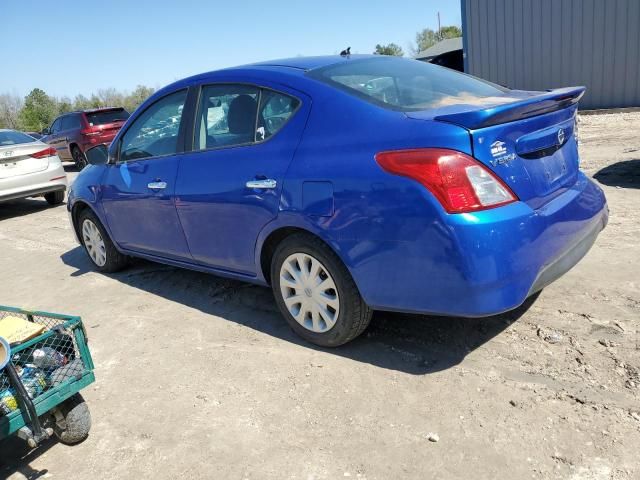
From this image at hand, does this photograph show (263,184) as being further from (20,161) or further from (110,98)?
(110,98)

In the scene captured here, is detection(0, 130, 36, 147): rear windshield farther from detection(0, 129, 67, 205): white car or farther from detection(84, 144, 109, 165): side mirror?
detection(84, 144, 109, 165): side mirror

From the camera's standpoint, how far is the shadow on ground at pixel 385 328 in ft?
10.7

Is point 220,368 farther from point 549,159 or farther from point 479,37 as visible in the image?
point 479,37

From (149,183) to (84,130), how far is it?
12.5 m

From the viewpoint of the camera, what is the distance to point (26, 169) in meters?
9.65

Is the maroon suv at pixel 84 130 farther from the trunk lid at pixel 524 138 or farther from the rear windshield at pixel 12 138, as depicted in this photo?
the trunk lid at pixel 524 138

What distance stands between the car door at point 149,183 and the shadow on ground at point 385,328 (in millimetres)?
448

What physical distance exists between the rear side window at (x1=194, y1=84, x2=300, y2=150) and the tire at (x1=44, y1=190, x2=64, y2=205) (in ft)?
25.1

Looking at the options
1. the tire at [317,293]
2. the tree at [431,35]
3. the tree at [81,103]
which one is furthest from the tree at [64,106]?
the tire at [317,293]

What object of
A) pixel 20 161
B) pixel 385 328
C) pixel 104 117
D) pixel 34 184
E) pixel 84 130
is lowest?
pixel 385 328

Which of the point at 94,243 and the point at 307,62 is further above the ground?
the point at 307,62

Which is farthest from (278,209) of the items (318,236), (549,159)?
(549,159)

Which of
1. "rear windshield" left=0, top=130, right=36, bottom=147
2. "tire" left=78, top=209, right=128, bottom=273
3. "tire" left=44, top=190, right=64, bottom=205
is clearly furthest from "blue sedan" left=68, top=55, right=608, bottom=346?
"tire" left=44, top=190, right=64, bottom=205

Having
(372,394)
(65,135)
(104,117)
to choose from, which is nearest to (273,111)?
(372,394)
